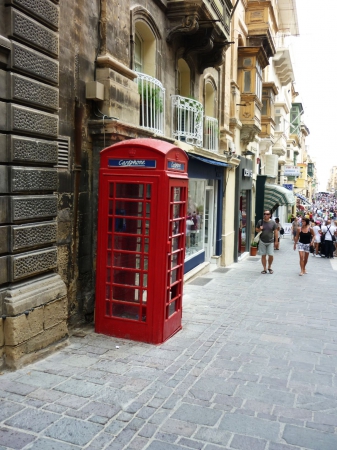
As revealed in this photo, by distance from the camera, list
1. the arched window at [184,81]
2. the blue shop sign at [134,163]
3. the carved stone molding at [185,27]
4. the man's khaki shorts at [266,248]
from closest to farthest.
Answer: the blue shop sign at [134,163] < the carved stone molding at [185,27] < the arched window at [184,81] < the man's khaki shorts at [266,248]

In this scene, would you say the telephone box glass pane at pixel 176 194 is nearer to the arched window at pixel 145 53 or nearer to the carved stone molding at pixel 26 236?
the carved stone molding at pixel 26 236

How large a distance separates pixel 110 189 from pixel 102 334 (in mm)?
2142

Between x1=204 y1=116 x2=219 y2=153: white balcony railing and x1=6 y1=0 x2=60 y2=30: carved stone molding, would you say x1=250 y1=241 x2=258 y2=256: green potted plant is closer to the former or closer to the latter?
x1=204 y1=116 x2=219 y2=153: white balcony railing

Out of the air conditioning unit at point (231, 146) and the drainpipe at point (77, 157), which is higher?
the air conditioning unit at point (231, 146)

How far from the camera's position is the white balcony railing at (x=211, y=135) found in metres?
13.4

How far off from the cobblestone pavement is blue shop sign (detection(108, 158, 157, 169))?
2.50 meters

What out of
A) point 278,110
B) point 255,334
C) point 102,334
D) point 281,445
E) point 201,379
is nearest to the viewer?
point 281,445

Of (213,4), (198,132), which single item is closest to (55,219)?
(198,132)

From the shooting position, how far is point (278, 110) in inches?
1288

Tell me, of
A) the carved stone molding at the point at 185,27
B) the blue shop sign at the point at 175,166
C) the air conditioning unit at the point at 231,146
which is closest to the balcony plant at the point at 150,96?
the carved stone molding at the point at 185,27

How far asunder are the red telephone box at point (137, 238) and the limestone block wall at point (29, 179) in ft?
2.46

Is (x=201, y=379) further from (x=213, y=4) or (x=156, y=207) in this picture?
(x=213, y=4)

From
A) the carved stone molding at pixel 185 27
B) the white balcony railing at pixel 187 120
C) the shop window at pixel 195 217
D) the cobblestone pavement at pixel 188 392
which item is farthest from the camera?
the shop window at pixel 195 217

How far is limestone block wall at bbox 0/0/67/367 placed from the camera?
5.01 meters
